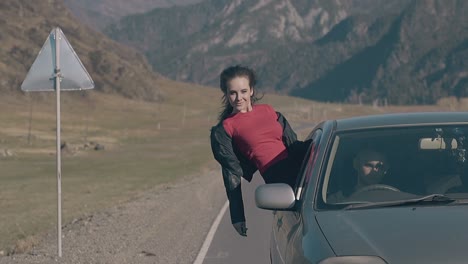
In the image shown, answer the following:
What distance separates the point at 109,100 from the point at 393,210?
399 ft

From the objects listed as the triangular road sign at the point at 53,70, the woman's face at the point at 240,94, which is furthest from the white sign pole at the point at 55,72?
the woman's face at the point at 240,94

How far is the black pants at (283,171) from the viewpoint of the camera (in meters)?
7.14

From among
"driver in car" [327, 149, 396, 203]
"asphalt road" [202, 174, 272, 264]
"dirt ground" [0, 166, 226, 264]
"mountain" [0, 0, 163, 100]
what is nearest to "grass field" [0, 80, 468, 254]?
"dirt ground" [0, 166, 226, 264]

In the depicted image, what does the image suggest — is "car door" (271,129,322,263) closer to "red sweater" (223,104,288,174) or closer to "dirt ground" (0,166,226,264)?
"red sweater" (223,104,288,174)

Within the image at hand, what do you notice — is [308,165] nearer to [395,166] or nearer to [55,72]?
[395,166]

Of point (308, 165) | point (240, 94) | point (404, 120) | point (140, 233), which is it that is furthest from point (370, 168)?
point (140, 233)

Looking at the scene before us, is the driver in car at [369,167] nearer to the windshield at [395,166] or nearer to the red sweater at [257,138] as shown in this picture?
the windshield at [395,166]

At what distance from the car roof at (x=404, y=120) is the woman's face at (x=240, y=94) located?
28.1 inches

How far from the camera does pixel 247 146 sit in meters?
7.17

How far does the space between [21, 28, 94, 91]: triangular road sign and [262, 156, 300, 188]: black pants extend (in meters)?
6.22

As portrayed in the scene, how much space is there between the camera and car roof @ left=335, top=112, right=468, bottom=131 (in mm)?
6613

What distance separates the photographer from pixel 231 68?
301 inches

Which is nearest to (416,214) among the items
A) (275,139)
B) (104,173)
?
(275,139)

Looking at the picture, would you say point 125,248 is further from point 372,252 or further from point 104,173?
point 104,173
